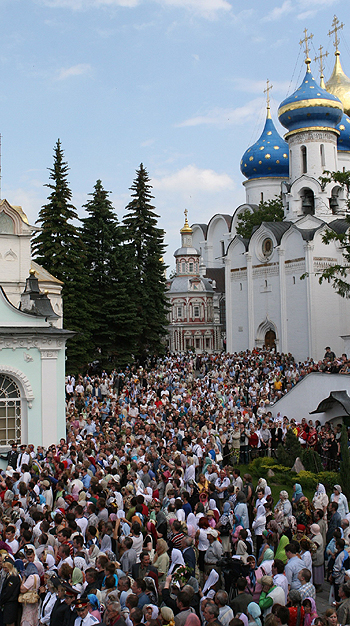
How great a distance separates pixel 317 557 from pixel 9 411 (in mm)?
10718

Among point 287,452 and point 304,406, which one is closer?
point 287,452

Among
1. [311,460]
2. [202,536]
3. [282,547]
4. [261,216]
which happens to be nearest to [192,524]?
[202,536]

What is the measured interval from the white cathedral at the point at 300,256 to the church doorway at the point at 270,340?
56 mm

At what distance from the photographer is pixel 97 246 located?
116 ft

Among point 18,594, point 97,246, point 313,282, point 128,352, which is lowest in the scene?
point 18,594

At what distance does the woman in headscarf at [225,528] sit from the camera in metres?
10.2

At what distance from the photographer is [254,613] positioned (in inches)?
278

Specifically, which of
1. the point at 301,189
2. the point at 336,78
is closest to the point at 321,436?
the point at 301,189

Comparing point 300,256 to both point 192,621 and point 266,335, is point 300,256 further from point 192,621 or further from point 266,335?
point 192,621

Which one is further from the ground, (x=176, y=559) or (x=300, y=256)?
(x=300, y=256)

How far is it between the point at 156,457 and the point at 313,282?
2217cm

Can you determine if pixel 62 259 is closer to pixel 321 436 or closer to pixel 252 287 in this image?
pixel 252 287

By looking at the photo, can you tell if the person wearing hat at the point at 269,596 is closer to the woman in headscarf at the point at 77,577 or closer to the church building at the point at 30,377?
the woman in headscarf at the point at 77,577

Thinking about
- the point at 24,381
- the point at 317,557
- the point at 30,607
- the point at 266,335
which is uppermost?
the point at 266,335
